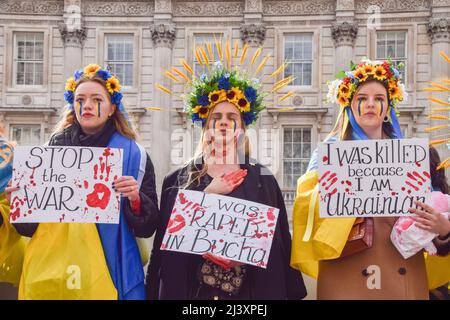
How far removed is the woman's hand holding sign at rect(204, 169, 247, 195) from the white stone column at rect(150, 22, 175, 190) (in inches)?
629

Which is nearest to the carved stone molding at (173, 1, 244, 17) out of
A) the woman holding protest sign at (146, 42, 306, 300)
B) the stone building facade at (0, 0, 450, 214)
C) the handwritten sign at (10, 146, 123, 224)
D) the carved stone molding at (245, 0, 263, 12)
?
the stone building facade at (0, 0, 450, 214)

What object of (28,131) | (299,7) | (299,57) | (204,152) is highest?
(299,7)

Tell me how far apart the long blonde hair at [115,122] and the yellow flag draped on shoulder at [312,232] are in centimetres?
119

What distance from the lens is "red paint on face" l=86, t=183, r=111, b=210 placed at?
13.9ft

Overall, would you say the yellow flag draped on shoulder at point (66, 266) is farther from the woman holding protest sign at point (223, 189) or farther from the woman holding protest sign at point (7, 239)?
the woman holding protest sign at point (223, 189)

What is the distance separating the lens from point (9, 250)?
4.59 meters

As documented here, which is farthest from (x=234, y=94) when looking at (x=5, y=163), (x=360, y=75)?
(x=5, y=163)

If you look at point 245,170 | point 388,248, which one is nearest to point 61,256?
point 245,170

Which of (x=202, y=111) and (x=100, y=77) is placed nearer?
(x=100, y=77)

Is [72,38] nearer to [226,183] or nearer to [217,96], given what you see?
[217,96]

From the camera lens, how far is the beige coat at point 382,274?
4.33m

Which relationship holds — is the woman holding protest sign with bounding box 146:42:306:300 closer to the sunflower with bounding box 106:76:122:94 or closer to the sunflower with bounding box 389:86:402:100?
the sunflower with bounding box 106:76:122:94

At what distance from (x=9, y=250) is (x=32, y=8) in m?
18.5

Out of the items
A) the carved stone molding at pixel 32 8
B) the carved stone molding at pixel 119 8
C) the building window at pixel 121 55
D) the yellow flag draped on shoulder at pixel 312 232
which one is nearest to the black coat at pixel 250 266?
the yellow flag draped on shoulder at pixel 312 232
